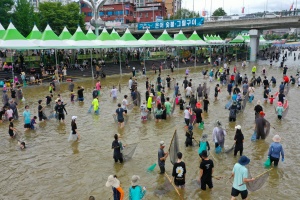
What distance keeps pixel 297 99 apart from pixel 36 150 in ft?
59.9

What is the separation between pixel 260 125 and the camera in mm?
11688

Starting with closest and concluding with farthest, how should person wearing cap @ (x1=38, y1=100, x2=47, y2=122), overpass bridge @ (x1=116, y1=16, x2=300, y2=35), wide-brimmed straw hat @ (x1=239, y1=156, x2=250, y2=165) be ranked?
Answer: 1. wide-brimmed straw hat @ (x1=239, y1=156, x2=250, y2=165)
2. person wearing cap @ (x1=38, y1=100, x2=47, y2=122)
3. overpass bridge @ (x1=116, y1=16, x2=300, y2=35)

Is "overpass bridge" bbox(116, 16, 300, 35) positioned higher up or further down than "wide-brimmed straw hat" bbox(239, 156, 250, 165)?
higher up

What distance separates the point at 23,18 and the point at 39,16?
783cm

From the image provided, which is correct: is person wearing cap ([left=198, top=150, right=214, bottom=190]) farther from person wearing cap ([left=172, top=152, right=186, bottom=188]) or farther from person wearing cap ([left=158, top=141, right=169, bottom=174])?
person wearing cap ([left=158, top=141, right=169, bottom=174])

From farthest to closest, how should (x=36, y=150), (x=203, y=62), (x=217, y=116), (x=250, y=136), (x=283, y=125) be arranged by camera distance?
1. (x=203, y=62)
2. (x=217, y=116)
3. (x=283, y=125)
4. (x=250, y=136)
5. (x=36, y=150)

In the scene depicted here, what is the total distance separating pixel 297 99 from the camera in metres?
20.9

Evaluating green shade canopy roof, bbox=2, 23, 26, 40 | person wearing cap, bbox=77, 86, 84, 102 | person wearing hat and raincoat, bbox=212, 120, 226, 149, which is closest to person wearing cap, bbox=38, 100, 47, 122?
person wearing cap, bbox=77, 86, 84, 102

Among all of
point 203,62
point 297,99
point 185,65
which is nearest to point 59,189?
point 297,99

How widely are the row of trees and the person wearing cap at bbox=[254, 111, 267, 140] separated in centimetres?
4767

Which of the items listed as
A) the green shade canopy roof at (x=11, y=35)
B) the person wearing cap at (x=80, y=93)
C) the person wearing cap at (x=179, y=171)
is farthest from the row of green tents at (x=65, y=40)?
the person wearing cap at (x=179, y=171)

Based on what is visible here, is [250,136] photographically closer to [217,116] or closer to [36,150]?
[217,116]

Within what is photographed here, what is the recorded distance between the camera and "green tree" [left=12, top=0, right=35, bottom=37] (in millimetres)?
49344

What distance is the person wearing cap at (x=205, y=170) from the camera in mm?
7402
